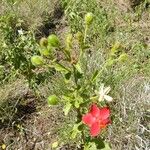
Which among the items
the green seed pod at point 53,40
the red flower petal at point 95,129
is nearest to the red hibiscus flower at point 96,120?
the red flower petal at point 95,129

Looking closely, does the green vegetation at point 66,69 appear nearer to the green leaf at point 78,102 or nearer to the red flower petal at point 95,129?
the green leaf at point 78,102

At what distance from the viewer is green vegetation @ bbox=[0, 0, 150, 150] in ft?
9.72

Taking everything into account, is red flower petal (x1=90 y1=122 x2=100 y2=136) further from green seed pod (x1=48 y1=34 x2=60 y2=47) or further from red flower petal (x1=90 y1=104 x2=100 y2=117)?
green seed pod (x1=48 y1=34 x2=60 y2=47)

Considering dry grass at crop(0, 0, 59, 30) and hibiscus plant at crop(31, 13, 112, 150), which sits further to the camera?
dry grass at crop(0, 0, 59, 30)

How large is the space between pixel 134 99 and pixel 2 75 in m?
1.34

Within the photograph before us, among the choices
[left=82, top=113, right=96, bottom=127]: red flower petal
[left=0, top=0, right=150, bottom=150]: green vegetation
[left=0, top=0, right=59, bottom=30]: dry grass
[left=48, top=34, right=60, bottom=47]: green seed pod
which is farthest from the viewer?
[left=0, top=0, right=59, bottom=30]: dry grass

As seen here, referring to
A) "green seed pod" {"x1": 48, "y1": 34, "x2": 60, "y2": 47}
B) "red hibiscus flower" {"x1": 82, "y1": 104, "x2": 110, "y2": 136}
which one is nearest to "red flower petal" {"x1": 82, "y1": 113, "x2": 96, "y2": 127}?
"red hibiscus flower" {"x1": 82, "y1": 104, "x2": 110, "y2": 136}

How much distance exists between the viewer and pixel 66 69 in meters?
2.54

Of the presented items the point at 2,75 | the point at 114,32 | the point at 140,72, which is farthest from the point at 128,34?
the point at 2,75

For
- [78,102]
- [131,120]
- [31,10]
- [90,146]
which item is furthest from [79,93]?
[31,10]

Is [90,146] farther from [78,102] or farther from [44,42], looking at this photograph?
[44,42]

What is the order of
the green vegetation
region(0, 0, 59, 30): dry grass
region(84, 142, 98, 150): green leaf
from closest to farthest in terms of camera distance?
region(84, 142, 98, 150): green leaf, the green vegetation, region(0, 0, 59, 30): dry grass

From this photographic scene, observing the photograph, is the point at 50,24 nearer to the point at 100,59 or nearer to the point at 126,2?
the point at 126,2

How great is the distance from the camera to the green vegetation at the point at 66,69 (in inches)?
117
